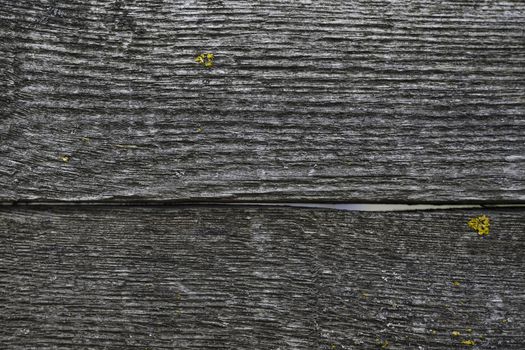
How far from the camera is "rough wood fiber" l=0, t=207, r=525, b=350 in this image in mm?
777

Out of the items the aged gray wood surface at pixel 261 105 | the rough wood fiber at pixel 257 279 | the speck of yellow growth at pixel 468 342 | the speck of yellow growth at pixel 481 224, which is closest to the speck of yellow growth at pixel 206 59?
the aged gray wood surface at pixel 261 105

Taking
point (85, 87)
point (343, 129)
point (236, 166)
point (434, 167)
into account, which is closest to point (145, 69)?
point (85, 87)

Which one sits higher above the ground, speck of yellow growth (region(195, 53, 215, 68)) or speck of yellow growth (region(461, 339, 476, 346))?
speck of yellow growth (region(195, 53, 215, 68))

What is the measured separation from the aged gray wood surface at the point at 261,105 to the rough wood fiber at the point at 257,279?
5 centimetres

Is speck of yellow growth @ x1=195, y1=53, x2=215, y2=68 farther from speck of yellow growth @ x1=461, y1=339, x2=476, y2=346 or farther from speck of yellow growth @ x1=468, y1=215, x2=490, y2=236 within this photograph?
speck of yellow growth @ x1=461, y1=339, x2=476, y2=346

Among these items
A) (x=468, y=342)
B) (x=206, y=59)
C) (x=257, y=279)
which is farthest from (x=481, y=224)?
(x=206, y=59)

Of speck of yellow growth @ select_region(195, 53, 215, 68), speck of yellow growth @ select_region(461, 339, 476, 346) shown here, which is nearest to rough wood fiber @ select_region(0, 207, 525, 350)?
speck of yellow growth @ select_region(461, 339, 476, 346)

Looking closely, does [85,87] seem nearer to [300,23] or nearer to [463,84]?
[300,23]

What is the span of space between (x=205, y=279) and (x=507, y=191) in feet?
1.67

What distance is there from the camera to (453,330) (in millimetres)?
775

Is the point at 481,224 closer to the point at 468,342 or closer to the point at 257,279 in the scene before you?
the point at 468,342

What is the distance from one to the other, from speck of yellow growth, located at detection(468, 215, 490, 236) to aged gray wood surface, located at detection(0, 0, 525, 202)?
0.14ft

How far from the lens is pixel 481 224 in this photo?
79 centimetres

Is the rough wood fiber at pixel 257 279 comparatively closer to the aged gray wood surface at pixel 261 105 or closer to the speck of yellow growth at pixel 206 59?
the aged gray wood surface at pixel 261 105
